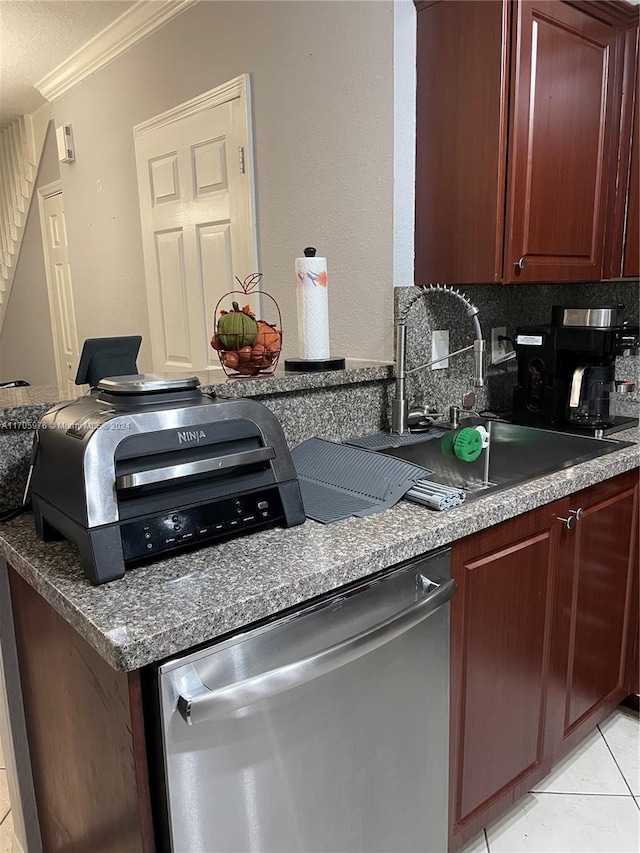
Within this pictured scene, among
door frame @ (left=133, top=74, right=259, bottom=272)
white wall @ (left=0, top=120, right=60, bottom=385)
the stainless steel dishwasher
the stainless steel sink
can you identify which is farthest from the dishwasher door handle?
white wall @ (left=0, top=120, right=60, bottom=385)

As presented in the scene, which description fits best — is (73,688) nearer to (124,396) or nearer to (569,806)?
(124,396)

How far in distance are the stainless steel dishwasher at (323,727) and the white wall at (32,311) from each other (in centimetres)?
385

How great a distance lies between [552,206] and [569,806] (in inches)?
62.3

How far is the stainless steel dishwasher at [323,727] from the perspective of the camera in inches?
33.7

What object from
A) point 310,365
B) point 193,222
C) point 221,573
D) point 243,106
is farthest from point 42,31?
point 221,573

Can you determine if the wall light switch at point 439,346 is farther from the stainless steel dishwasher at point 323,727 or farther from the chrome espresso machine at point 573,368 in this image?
the stainless steel dishwasher at point 323,727

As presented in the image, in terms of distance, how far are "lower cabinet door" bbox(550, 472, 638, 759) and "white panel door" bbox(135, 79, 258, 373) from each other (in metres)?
1.50

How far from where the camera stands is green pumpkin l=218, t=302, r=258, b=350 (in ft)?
4.97

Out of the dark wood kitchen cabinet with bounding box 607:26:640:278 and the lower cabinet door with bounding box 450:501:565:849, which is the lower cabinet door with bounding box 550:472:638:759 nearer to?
the lower cabinet door with bounding box 450:501:565:849

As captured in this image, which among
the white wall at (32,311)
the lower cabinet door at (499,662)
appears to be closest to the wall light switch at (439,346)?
the lower cabinet door at (499,662)

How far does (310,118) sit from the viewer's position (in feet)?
6.47

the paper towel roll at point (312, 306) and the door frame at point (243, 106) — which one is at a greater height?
the door frame at point (243, 106)

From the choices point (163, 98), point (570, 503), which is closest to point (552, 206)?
point (570, 503)

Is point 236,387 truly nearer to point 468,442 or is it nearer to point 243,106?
point 468,442
